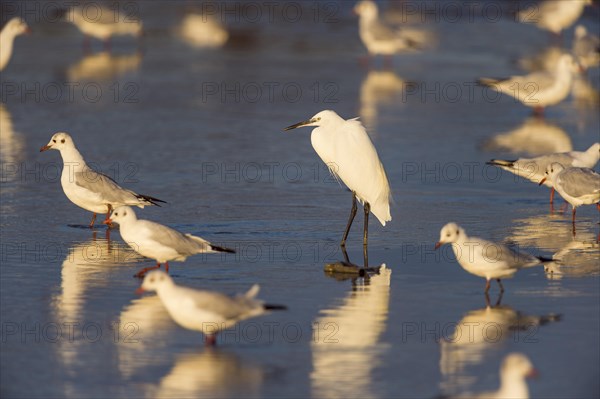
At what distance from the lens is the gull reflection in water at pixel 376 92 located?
19.7 meters

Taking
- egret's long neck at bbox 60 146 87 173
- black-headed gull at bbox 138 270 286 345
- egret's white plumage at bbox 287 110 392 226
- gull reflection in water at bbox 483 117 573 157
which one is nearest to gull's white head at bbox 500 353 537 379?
black-headed gull at bbox 138 270 286 345

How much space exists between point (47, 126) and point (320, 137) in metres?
7.44

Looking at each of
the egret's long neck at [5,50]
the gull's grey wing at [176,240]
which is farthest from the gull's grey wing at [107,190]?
the egret's long neck at [5,50]

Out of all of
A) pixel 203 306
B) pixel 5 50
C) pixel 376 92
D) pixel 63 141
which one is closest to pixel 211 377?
pixel 203 306

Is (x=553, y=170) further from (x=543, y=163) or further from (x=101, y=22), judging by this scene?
(x=101, y=22)

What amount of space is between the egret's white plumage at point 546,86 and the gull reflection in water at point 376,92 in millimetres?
2195

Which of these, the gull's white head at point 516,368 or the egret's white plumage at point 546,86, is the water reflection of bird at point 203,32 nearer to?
the egret's white plumage at point 546,86

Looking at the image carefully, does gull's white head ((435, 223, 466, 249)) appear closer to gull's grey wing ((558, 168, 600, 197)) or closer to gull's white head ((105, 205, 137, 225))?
gull's white head ((105, 205, 137, 225))

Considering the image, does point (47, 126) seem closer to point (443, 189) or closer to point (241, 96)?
point (241, 96)

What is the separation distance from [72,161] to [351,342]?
5306mm

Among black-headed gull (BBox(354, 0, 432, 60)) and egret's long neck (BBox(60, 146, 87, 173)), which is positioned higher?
black-headed gull (BBox(354, 0, 432, 60))

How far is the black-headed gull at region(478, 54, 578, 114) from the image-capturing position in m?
19.8

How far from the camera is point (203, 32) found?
95.6 feet

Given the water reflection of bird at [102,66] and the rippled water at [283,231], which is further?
the water reflection of bird at [102,66]
